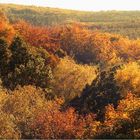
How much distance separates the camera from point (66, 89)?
268 ft

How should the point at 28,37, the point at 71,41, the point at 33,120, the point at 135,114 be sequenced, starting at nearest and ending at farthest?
the point at 135,114
the point at 33,120
the point at 28,37
the point at 71,41

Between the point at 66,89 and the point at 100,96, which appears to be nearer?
the point at 100,96

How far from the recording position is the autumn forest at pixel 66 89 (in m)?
50.4

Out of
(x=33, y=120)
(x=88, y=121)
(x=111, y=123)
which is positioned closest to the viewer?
(x=111, y=123)

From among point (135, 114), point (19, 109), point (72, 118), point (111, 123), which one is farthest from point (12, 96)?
point (135, 114)

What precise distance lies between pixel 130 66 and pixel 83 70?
1233 cm

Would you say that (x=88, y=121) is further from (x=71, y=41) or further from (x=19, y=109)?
(x=71, y=41)

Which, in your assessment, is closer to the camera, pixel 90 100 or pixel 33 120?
pixel 33 120

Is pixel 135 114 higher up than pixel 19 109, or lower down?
higher up

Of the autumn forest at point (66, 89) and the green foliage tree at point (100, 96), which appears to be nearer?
the autumn forest at point (66, 89)

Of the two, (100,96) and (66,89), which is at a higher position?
(100,96)

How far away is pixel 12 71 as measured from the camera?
265 ft

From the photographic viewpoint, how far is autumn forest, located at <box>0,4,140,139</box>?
5044 centimetres

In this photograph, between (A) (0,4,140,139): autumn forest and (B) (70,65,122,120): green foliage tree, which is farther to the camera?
(B) (70,65,122,120): green foliage tree
